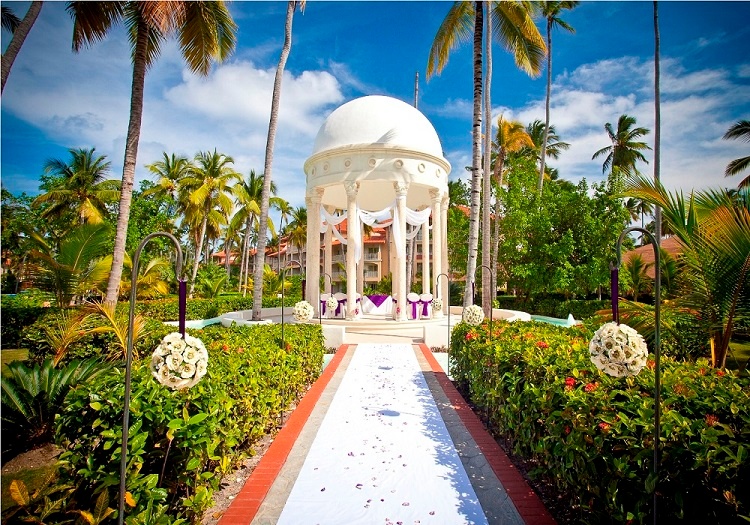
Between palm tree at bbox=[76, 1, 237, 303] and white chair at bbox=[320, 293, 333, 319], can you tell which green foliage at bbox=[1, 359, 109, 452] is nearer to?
palm tree at bbox=[76, 1, 237, 303]

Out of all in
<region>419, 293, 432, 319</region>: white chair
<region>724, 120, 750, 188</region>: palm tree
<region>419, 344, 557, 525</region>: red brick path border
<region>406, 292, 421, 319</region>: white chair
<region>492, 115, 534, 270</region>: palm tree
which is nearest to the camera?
<region>419, 344, 557, 525</region>: red brick path border

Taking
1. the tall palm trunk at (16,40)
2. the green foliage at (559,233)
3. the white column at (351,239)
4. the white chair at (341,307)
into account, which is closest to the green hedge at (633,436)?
the tall palm trunk at (16,40)

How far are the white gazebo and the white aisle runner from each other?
882cm

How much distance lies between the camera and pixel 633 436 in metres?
2.65

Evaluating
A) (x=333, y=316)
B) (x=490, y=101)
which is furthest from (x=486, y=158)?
(x=333, y=316)

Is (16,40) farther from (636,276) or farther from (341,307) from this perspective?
(636,276)

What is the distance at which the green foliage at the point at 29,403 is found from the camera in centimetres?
501

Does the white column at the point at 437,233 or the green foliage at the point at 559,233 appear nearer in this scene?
the white column at the point at 437,233

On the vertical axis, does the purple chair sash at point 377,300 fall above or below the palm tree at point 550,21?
below

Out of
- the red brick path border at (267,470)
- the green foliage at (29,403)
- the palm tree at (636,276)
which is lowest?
the red brick path border at (267,470)

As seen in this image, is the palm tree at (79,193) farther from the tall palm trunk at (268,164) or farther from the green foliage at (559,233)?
the green foliage at (559,233)

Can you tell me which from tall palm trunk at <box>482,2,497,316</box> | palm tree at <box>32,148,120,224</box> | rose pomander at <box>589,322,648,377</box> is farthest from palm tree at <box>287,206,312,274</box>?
rose pomander at <box>589,322,648,377</box>

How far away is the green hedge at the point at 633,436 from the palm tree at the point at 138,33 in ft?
31.2

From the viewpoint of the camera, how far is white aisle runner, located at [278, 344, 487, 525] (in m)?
3.54
